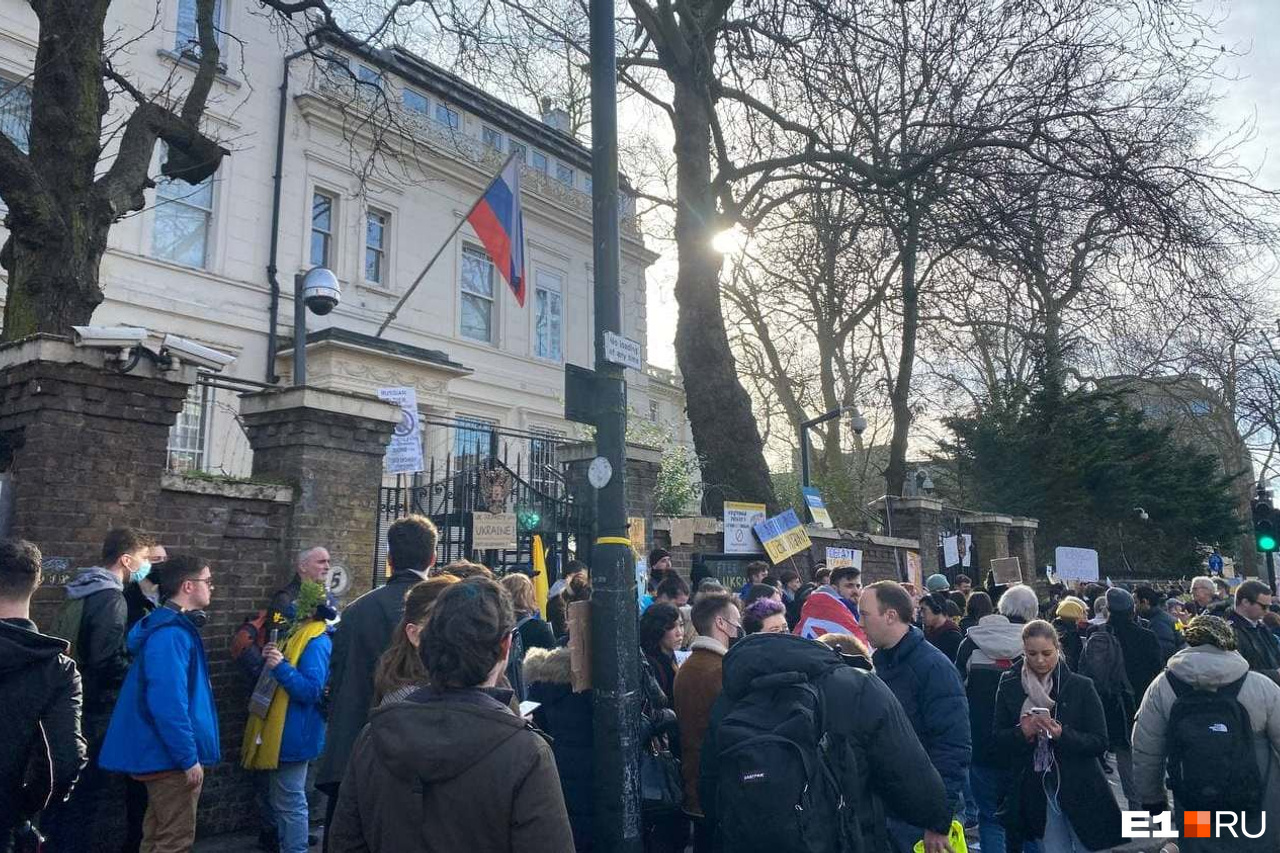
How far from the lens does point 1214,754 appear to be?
455 centimetres

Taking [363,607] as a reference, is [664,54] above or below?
above

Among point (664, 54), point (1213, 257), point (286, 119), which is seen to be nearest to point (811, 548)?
point (1213, 257)

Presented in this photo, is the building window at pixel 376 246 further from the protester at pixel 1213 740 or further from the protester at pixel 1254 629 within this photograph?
the protester at pixel 1213 740

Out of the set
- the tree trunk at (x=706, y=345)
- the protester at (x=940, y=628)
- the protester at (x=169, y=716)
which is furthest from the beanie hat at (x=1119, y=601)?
the protester at (x=169, y=716)

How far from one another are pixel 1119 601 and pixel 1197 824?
413 centimetres

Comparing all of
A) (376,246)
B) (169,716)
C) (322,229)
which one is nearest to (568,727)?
(169,716)

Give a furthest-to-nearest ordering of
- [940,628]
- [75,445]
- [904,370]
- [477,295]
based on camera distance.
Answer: [477,295]
[904,370]
[940,628]
[75,445]

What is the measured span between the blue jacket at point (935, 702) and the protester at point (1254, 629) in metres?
5.44

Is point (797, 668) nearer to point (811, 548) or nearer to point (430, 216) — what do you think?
point (811, 548)

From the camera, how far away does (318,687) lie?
18.3 feet

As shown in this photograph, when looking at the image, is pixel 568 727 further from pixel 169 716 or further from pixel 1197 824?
pixel 1197 824

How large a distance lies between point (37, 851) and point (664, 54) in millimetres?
13755

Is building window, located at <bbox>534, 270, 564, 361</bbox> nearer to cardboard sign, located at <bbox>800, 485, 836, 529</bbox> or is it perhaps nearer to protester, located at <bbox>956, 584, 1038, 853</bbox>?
cardboard sign, located at <bbox>800, 485, 836, 529</bbox>

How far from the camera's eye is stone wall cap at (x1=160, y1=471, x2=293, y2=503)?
259 inches
